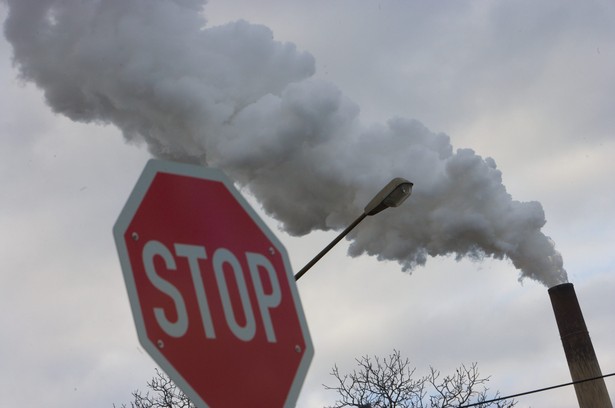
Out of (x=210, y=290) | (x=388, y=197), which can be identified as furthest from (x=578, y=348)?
(x=210, y=290)

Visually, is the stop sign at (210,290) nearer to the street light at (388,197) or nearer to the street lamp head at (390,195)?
the street light at (388,197)

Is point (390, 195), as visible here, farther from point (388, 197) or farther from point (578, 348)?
point (578, 348)

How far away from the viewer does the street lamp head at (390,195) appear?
9438 millimetres

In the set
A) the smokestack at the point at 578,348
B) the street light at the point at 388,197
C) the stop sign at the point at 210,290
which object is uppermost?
the smokestack at the point at 578,348

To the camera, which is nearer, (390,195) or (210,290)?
(210,290)

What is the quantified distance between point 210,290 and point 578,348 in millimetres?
16570

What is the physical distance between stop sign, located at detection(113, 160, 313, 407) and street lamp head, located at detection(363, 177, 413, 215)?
23.6 feet

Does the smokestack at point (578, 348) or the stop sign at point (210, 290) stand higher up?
the smokestack at point (578, 348)

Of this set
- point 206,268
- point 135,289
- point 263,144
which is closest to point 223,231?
point 206,268

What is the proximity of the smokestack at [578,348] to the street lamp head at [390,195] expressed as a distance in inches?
361

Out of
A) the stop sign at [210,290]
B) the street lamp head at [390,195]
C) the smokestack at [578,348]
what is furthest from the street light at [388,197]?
the smokestack at [578,348]

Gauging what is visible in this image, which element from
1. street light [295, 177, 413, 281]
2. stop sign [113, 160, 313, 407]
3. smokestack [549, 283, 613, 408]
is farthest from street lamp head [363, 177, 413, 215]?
smokestack [549, 283, 613, 408]

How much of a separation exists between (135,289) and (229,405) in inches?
12.3

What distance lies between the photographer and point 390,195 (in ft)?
31.4
